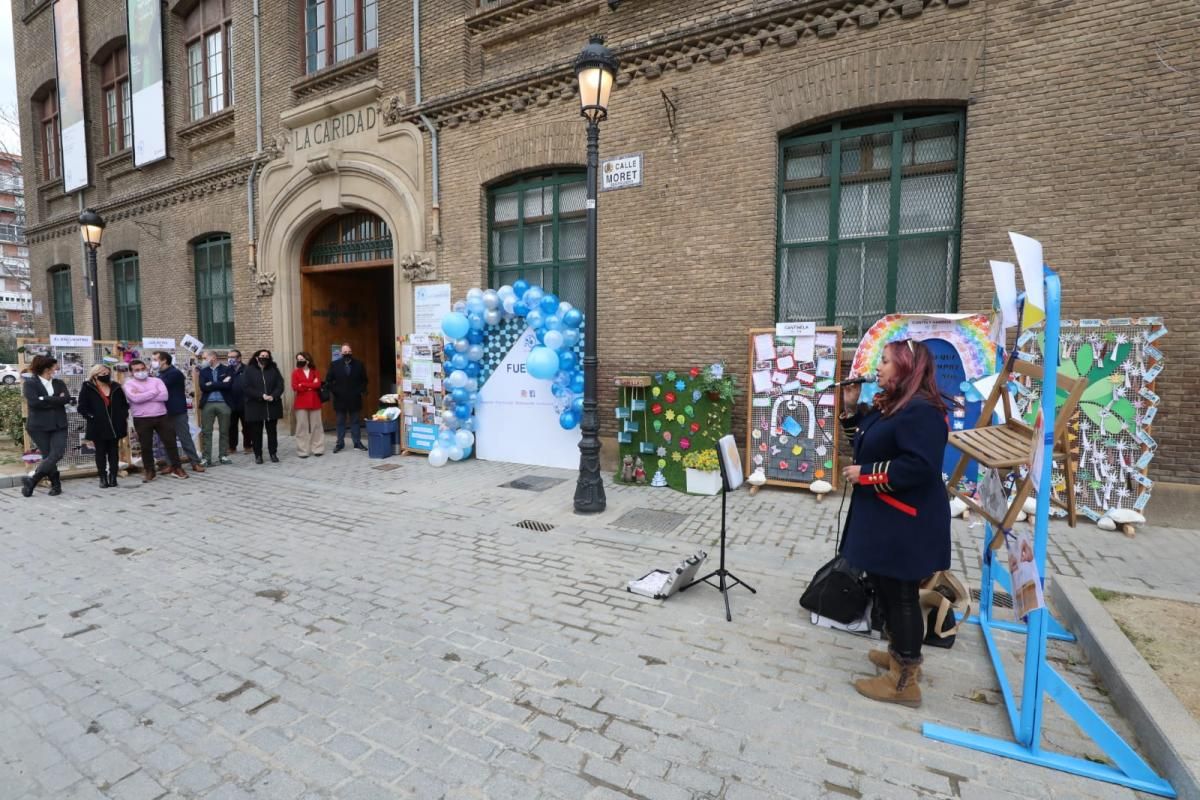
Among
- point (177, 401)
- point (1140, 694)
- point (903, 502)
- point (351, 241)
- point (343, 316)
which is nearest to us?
point (1140, 694)

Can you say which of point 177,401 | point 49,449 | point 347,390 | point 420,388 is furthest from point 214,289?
point 420,388

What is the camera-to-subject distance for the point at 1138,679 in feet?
9.97

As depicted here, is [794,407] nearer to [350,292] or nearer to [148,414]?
[148,414]

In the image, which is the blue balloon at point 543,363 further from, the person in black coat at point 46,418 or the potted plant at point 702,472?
the person in black coat at point 46,418

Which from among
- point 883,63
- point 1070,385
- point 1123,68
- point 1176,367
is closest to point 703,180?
point 883,63

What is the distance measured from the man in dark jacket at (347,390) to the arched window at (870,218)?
729cm

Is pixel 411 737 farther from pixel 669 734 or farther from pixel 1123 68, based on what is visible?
pixel 1123 68

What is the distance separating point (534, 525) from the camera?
6379 mm

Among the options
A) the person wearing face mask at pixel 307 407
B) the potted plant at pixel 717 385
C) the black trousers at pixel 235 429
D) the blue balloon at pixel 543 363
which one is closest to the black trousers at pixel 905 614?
the potted plant at pixel 717 385

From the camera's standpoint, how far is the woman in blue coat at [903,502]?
291 centimetres

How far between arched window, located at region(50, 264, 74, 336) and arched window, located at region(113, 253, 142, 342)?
301cm

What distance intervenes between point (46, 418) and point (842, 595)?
9518mm

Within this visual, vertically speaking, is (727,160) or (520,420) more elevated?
(727,160)

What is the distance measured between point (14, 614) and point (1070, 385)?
6545 millimetres
